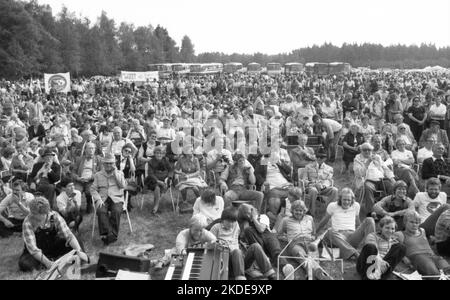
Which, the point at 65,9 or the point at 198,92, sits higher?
the point at 65,9

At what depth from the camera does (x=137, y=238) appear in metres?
6.55

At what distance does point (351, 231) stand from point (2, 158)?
612 cm

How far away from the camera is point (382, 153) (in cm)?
777

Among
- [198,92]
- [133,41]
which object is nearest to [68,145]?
[198,92]

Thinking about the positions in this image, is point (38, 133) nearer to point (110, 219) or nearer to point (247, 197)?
point (110, 219)

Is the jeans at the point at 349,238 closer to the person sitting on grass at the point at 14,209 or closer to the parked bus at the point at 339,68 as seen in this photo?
the person sitting on grass at the point at 14,209

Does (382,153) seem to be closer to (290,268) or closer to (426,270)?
(426,270)

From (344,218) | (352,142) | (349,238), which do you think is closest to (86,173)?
(344,218)

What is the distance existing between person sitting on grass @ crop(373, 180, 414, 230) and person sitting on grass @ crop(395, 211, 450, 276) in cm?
63

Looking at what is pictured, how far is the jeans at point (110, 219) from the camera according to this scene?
20.7 feet

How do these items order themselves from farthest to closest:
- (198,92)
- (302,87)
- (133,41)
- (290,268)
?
(133,41) < (302,87) < (198,92) < (290,268)

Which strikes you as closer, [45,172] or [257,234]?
[257,234]

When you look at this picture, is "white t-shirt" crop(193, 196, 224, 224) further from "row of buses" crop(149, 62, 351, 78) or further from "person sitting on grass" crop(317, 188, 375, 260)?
"row of buses" crop(149, 62, 351, 78)

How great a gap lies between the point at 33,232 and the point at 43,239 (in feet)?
0.48
